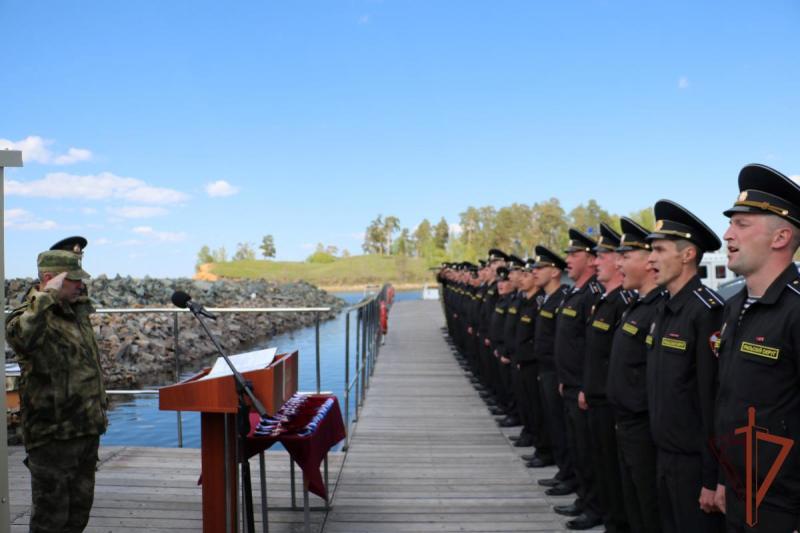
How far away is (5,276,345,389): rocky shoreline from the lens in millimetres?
14766

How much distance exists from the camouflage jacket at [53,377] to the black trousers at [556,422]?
314 centimetres

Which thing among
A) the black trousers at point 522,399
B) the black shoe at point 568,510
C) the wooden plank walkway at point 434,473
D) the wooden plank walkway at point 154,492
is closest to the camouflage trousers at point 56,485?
the wooden plank walkway at point 154,492

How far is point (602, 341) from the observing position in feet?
12.6

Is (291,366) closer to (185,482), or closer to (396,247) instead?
(185,482)

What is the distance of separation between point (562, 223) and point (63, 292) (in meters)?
78.7

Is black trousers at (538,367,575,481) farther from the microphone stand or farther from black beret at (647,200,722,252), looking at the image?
the microphone stand

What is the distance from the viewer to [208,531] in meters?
3.25

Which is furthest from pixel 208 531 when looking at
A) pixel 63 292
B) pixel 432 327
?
pixel 432 327

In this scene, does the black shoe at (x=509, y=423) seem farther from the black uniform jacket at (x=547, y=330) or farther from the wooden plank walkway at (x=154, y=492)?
the wooden plank walkway at (x=154, y=492)

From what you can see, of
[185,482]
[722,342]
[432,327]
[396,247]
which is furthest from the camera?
[396,247]

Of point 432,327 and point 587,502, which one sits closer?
point 587,502

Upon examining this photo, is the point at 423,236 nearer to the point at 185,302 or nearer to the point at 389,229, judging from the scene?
the point at 389,229

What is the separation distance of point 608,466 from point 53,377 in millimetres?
3018

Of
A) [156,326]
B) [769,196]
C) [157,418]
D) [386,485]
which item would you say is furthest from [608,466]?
[156,326]
